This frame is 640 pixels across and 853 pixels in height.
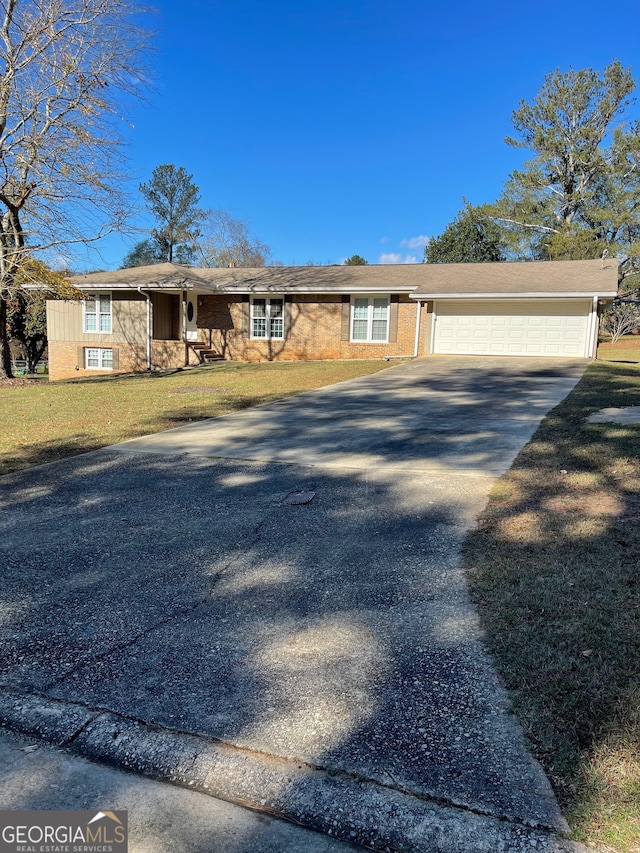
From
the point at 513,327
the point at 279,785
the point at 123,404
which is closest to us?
the point at 279,785

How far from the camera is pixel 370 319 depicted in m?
21.7

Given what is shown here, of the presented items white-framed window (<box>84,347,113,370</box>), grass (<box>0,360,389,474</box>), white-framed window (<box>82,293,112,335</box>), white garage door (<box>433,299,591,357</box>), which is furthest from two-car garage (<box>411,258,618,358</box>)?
white-framed window (<box>84,347,113,370</box>)

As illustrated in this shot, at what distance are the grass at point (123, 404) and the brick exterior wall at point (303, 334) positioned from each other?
3.11m

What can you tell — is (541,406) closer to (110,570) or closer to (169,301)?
(110,570)

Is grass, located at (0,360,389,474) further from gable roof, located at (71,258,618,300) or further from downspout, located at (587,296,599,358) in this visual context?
downspout, located at (587,296,599,358)

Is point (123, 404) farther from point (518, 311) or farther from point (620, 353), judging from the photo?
point (620, 353)

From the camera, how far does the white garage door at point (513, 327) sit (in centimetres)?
1936

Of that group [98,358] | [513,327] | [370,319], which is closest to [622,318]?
[513,327]

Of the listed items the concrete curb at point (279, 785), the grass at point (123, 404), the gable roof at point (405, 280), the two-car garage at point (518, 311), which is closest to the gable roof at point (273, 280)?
the gable roof at point (405, 280)

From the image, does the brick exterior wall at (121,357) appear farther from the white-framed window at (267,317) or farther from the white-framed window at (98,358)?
the white-framed window at (267,317)

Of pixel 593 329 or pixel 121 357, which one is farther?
pixel 121 357

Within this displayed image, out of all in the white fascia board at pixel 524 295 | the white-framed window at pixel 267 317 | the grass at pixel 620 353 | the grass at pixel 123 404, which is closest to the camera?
the grass at pixel 123 404

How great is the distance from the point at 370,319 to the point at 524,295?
220 inches

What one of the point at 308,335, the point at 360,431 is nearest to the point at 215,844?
the point at 360,431
